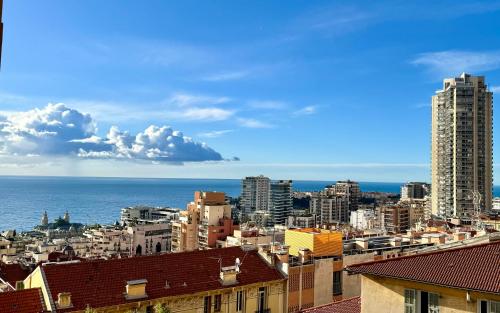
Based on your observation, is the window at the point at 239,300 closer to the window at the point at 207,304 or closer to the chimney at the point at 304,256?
the window at the point at 207,304

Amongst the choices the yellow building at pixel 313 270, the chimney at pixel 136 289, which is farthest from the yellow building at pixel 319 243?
the chimney at pixel 136 289

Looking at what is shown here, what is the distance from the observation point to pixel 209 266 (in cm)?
2261

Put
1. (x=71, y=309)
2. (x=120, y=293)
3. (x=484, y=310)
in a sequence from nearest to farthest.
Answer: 1. (x=484, y=310)
2. (x=71, y=309)
3. (x=120, y=293)

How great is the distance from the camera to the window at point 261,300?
74.6ft

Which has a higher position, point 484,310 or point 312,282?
point 484,310

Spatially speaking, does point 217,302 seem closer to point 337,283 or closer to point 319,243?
point 319,243

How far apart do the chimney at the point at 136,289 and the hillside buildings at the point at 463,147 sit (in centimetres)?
11292

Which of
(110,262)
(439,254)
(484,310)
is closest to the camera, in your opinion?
(484,310)

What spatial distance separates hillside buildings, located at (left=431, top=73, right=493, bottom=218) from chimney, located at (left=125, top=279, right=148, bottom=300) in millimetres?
112921

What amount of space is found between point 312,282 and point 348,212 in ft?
532

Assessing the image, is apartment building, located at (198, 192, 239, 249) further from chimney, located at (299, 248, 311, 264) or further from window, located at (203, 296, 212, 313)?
window, located at (203, 296, 212, 313)

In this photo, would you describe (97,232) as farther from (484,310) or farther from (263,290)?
(484,310)

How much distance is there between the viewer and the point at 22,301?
17.4 meters

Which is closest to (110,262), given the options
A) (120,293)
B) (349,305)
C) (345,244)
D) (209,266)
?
(120,293)
